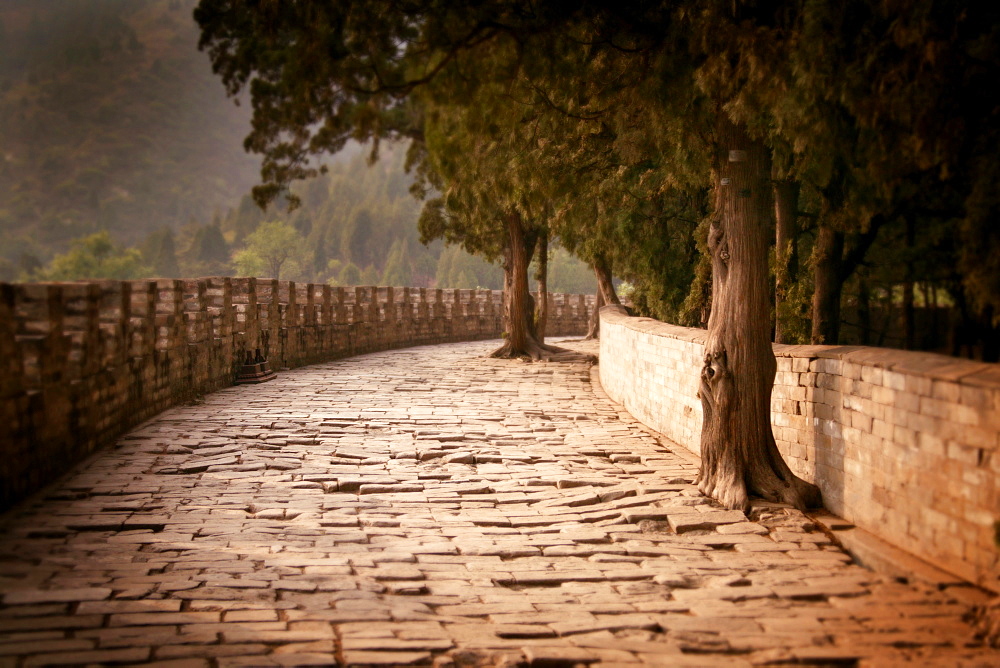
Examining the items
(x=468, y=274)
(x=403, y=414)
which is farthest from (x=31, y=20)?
(x=403, y=414)

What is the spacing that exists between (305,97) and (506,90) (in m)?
1.63

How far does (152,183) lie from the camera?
132 metres

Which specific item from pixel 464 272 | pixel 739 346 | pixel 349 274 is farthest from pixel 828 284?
pixel 349 274

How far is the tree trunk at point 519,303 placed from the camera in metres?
22.4

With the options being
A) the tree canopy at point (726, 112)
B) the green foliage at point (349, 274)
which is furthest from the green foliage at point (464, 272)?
the tree canopy at point (726, 112)

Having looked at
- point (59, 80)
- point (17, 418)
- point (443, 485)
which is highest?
point (59, 80)

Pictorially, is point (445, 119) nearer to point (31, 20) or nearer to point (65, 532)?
point (65, 532)

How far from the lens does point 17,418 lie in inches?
274

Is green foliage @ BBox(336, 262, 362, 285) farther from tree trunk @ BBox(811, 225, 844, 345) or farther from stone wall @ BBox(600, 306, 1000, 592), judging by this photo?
stone wall @ BBox(600, 306, 1000, 592)

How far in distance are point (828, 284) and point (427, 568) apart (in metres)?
8.76

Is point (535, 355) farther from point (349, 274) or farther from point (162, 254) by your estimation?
point (162, 254)

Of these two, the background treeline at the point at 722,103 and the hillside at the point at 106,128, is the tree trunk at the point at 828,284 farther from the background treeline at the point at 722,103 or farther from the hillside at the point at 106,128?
the hillside at the point at 106,128

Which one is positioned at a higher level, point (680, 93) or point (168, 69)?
point (168, 69)

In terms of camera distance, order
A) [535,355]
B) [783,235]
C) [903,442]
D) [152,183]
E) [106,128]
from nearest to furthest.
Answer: [903,442], [783,235], [535,355], [152,183], [106,128]
